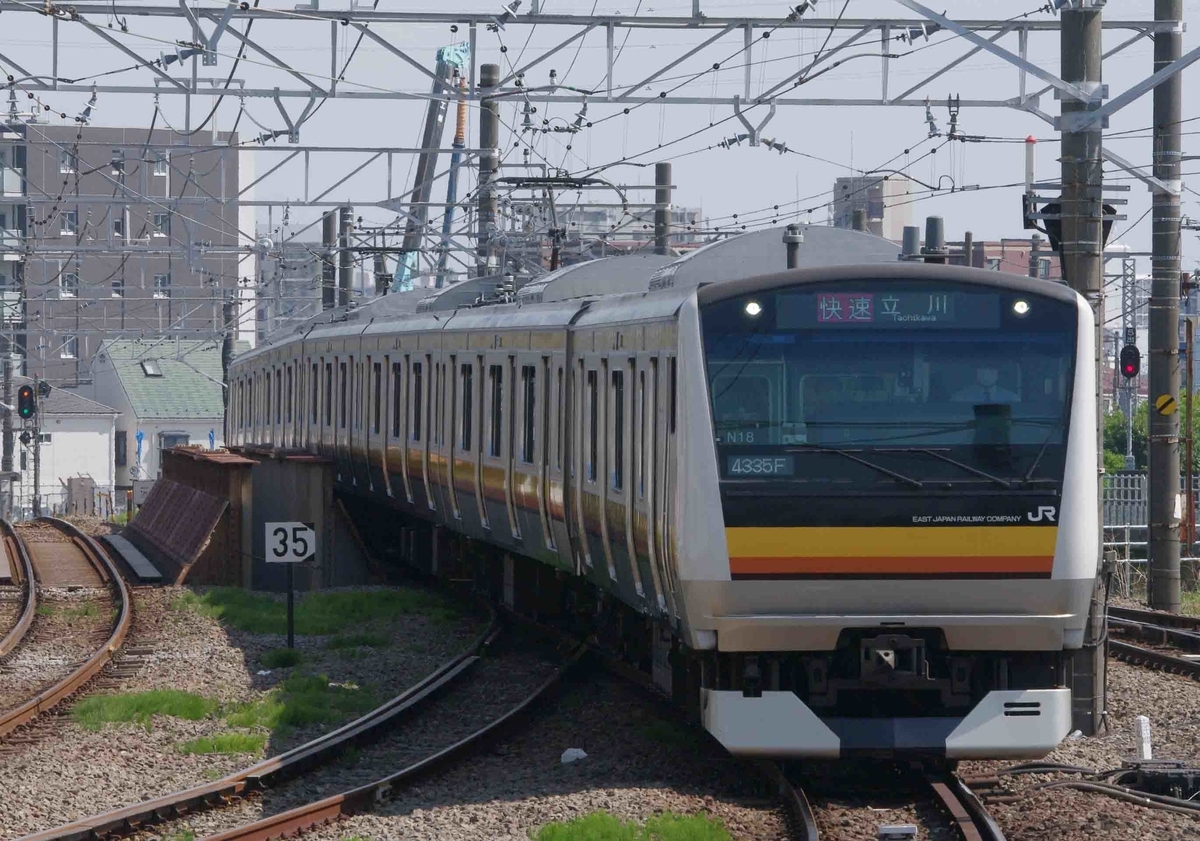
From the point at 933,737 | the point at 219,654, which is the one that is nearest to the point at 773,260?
the point at 933,737

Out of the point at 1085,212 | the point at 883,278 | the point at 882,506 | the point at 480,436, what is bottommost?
the point at 882,506

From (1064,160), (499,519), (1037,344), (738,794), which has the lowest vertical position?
(738,794)

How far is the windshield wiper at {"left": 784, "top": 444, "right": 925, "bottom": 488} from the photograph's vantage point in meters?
9.30

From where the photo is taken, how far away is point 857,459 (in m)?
9.32

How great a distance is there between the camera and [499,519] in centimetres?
1519

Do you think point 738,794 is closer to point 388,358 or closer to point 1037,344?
point 1037,344

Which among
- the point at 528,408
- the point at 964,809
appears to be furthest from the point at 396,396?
the point at 964,809

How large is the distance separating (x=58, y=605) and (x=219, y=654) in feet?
15.7

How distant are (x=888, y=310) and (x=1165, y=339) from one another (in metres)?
10.1

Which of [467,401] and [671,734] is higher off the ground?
[467,401]

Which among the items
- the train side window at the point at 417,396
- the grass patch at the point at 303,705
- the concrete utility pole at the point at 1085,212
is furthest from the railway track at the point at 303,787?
the train side window at the point at 417,396

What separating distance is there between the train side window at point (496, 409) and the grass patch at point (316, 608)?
2649mm

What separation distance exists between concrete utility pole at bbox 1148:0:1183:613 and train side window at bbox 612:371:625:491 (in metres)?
8.33

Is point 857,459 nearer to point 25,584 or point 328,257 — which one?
point 25,584
